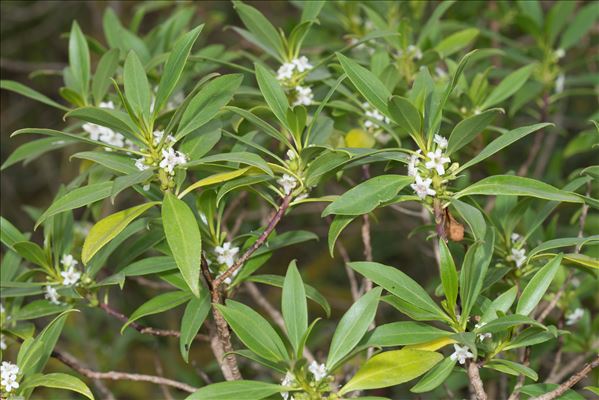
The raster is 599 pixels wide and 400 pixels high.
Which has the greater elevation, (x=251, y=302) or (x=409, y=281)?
(x=251, y=302)

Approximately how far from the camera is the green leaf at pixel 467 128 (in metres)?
1.16

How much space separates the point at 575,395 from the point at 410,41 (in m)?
0.97

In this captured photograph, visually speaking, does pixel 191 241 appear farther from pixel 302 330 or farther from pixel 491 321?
pixel 491 321

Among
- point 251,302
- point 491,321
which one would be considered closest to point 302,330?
point 491,321

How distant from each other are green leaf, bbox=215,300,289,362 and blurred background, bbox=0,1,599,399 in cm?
154

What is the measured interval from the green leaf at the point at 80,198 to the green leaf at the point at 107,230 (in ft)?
0.17

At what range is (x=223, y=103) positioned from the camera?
1259 mm

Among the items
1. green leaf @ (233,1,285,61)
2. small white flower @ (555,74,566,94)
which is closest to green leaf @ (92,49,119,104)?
green leaf @ (233,1,285,61)

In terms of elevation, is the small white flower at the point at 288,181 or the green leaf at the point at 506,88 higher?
the green leaf at the point at 506,88

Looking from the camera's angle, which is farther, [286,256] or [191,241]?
[286,256]

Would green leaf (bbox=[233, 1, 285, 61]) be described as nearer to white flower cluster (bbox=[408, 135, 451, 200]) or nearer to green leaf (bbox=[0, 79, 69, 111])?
green leaf (bbox=[0, 79, 69, 111])

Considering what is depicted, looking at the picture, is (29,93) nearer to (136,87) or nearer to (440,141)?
(136,87)

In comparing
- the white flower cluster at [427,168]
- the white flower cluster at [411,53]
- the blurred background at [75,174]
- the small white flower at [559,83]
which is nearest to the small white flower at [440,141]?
the white flower cluster at [427,168]

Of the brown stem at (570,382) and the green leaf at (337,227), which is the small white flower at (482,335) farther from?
the green leaf at (337,227)
